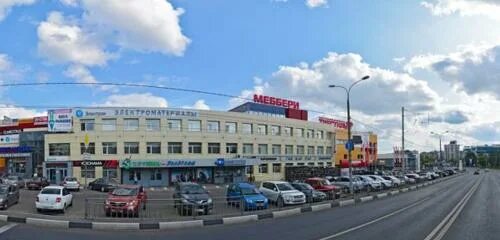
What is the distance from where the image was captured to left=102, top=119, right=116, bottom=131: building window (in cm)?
6259

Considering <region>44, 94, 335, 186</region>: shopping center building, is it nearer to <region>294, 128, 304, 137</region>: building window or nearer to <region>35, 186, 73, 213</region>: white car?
<region>294, 128, 304, 137</region>: building window

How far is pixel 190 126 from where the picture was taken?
67438 mm

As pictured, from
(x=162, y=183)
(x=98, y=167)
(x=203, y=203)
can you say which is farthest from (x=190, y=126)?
(x=203, y=203)

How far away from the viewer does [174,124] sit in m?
65.9

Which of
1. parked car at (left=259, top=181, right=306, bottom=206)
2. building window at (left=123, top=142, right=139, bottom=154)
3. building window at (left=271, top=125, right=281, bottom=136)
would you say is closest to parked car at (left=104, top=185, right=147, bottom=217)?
parked car at (left=259, top=181, right=306, bottom=206)

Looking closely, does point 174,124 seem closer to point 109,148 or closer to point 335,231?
point 109,148

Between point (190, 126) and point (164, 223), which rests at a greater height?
point (190, 126)

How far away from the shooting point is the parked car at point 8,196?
87.7 ft

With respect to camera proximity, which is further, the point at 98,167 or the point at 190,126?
the point at 190,126

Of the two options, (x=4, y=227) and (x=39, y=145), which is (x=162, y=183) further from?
(x=4, y=227)

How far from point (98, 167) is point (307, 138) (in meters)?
40.7

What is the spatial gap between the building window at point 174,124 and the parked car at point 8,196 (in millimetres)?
35323

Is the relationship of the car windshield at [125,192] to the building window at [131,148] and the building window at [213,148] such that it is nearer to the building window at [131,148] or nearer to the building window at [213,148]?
the building window at [131,148]

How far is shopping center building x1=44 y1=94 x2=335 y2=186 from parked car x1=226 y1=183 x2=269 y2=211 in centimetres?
3492
